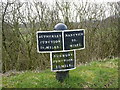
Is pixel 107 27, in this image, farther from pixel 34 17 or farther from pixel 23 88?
pixel 23 88

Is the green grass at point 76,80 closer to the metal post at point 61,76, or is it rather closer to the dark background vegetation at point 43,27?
the metal post at point 61,76

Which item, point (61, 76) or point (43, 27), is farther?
point (43, 27)

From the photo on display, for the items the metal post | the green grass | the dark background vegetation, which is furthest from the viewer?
the dark background vegetation

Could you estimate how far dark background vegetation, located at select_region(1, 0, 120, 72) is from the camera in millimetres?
12648

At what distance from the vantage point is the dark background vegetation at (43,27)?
41.5 feet

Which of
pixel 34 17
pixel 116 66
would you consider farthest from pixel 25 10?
pixel 116 66

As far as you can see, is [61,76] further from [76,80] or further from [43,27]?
[43,27]

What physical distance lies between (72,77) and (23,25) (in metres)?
6.92

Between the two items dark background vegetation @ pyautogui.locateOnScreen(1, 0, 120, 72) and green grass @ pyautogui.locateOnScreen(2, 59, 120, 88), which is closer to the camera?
green grass @ pyautogui.locateOnScreen(2, 59, 120, 88)

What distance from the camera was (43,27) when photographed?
41.9ft

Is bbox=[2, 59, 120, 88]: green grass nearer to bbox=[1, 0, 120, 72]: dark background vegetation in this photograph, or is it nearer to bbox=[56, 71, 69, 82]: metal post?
bbox=[56, 71, 69, 82]: metal post

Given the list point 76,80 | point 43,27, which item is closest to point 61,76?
point 76,80

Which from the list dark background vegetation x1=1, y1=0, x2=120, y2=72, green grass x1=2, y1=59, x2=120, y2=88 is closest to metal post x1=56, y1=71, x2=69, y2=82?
green grass x1=2, y1=59, x2=120, y2=88

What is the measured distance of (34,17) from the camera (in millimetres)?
12656
